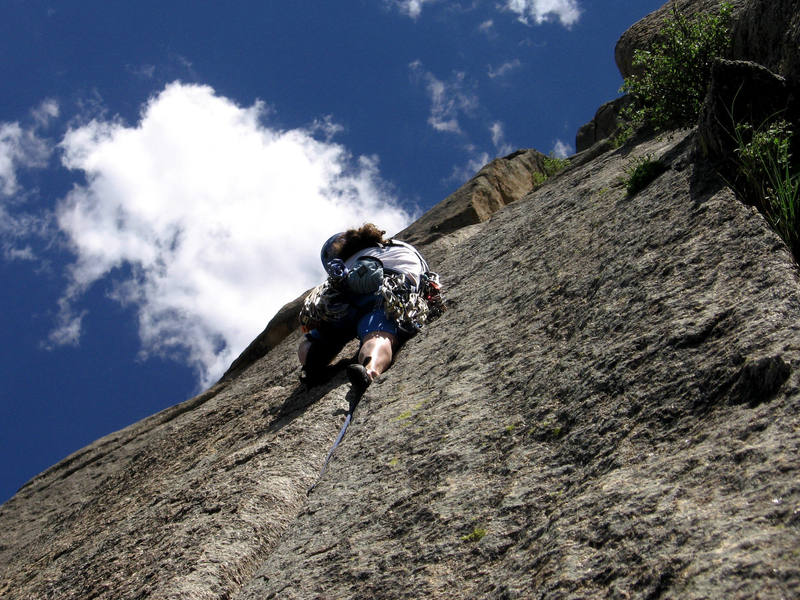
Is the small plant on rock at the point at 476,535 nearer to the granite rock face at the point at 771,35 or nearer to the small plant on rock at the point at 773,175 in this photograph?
the small plant on rock at the point at 773,175

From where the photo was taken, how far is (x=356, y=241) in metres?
7.19

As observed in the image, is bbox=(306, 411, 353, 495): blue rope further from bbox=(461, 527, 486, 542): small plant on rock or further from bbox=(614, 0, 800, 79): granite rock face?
bbox=(614, 0, 800, 79): granite rock face

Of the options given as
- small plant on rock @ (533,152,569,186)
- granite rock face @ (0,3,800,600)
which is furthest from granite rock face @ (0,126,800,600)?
small plant on rock @ (533,152,569,186)

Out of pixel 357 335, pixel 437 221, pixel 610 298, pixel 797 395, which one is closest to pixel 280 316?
pixel 437 221

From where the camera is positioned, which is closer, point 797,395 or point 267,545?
point 797,395

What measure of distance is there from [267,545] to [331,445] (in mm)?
1086

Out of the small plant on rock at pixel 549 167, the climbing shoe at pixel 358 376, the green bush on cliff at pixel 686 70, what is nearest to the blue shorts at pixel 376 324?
the climbing shoe at pixel 358 376

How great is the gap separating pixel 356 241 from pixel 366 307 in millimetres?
886

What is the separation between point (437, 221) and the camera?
35.0 ft

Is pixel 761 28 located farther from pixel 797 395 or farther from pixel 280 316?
pixel 280 316

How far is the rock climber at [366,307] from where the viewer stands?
6348mm

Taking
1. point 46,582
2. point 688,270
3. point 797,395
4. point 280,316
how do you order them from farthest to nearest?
point 280,316
point 46,582
point 688,270
point 797,395

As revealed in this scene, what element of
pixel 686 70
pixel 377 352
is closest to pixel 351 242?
pixel 377 352

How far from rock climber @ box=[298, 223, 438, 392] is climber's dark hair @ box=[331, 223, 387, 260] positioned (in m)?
0.12
